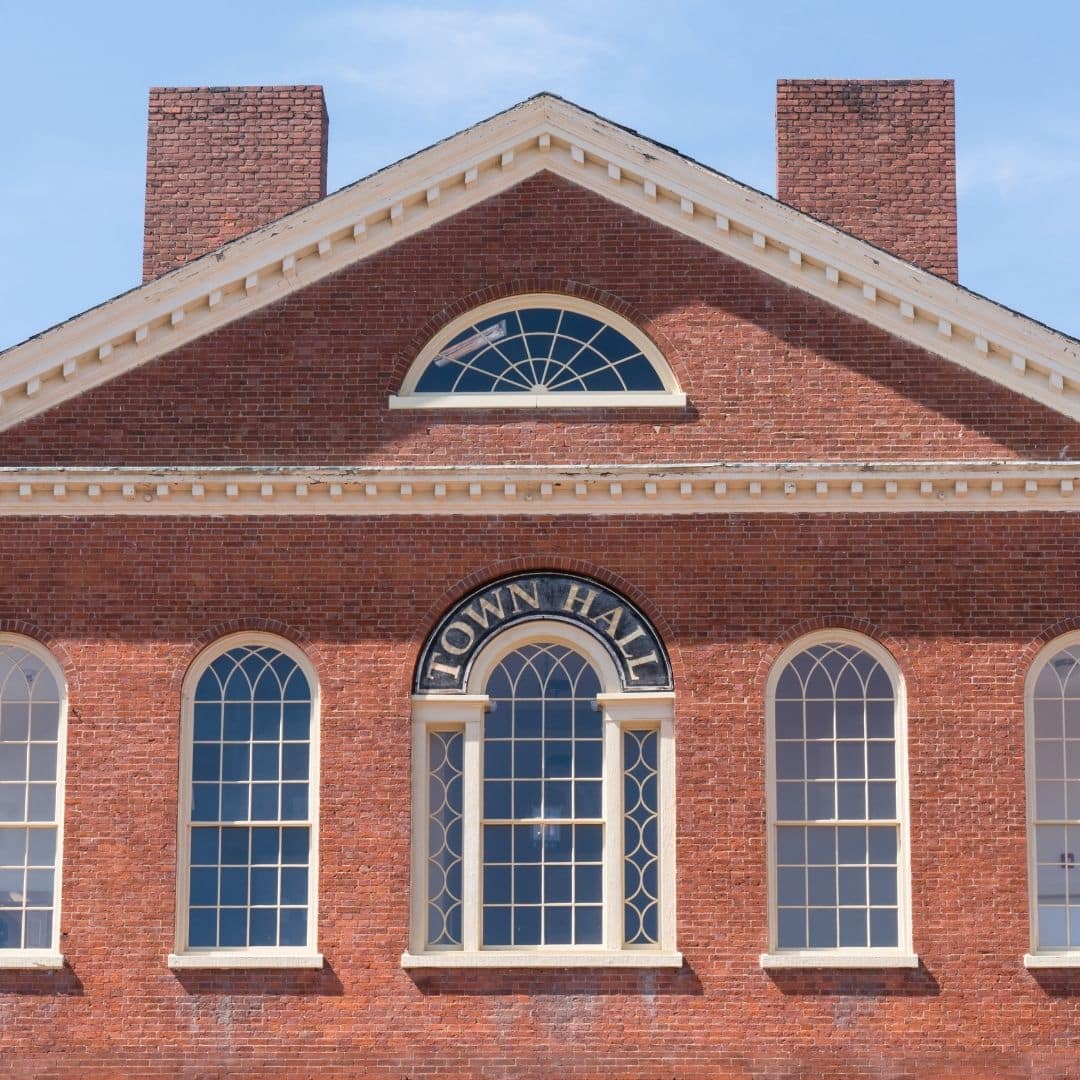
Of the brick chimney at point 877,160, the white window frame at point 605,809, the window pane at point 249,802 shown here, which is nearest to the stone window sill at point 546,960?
the white window frame at point 605,809

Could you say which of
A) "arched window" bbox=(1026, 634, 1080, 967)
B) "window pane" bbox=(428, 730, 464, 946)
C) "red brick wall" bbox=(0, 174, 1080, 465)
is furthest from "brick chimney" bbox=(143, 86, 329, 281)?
"arched window" bbox=(1026, 634, 1080, 967)

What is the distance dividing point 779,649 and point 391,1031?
5.22m

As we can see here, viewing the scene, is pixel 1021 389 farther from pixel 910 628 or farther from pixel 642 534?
pixel 642 534

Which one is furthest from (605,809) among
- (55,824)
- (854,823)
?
(55,824)

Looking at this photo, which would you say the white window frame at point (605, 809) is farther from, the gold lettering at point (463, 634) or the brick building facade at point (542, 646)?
the gold lettering at point (463, 634)

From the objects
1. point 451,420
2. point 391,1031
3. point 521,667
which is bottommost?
point 391,1031

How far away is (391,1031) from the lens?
2080 centimetres

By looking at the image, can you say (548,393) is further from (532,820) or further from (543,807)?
(532,820)

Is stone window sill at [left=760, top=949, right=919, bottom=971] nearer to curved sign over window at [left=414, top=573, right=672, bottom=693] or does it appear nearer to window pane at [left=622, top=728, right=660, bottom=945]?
window pane at [left=622, top=728, right=660, bottom=945]

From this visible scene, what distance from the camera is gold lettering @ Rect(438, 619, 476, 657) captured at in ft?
70.8

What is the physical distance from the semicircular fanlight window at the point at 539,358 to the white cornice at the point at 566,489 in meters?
1.05

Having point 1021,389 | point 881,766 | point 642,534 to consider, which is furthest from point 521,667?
point 1021,389

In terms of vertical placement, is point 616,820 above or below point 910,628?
below

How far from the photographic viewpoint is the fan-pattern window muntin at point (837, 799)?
21156 millimetres
